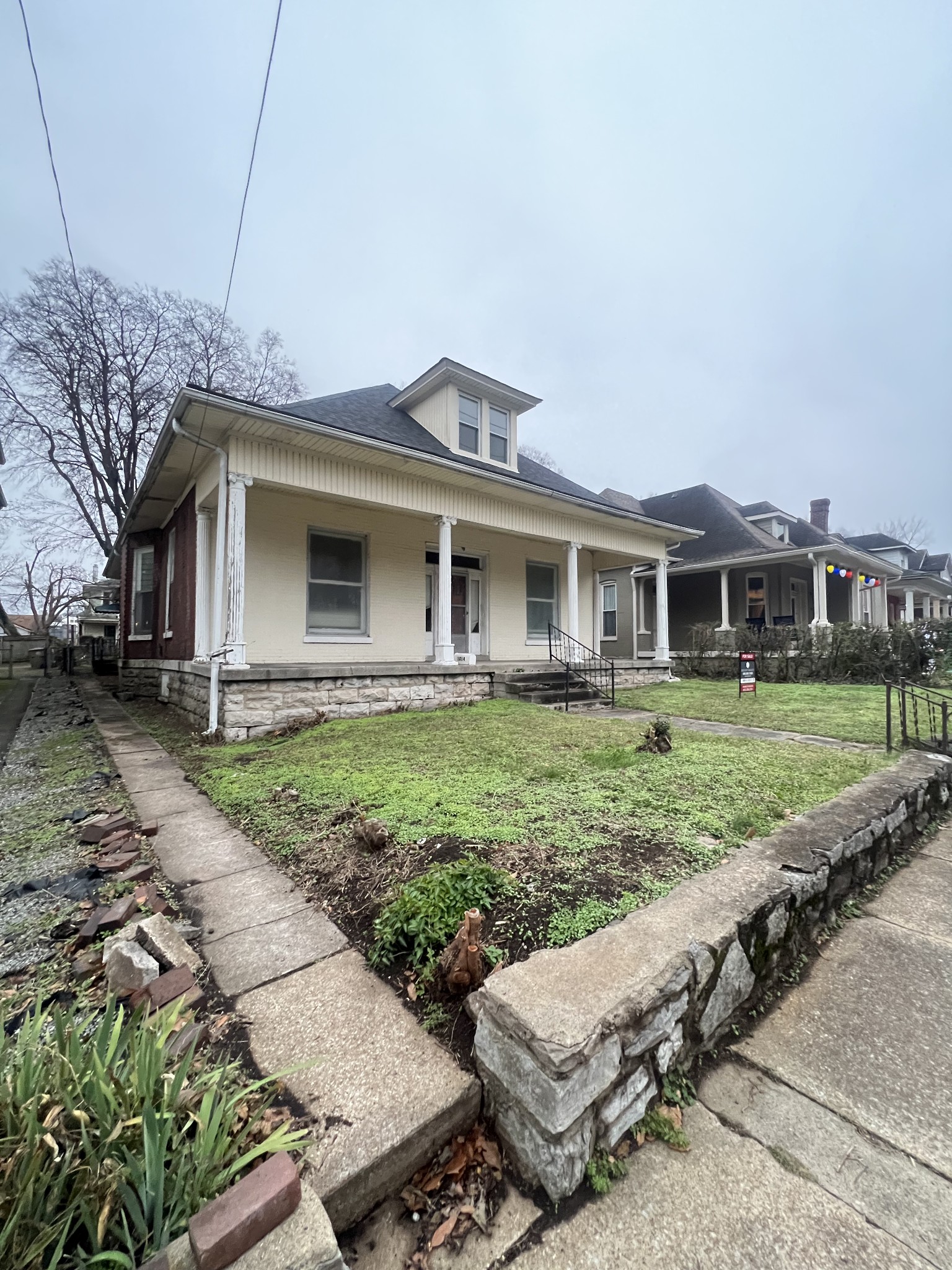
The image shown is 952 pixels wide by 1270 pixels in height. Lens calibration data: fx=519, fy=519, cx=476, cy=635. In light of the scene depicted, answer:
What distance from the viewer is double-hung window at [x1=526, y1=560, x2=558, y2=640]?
1130cm

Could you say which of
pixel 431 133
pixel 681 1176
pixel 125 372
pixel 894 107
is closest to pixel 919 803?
pixel 681 1176

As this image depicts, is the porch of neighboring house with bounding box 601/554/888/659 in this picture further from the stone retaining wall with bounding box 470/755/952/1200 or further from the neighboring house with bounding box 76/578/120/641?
the neighboring house with bounding box 76/578/120/641

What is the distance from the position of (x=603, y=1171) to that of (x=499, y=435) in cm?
1034

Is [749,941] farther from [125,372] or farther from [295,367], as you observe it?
[295,367]

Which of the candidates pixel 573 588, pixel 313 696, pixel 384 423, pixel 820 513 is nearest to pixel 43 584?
pixel 384 423

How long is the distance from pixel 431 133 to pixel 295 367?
12.6 metres

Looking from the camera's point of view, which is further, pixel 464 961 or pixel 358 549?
pixel 358 549

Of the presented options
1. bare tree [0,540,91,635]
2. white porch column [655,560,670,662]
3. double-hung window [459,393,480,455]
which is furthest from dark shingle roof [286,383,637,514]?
bare tree [0,540,91,635]

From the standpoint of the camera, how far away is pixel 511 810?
3.06 meters

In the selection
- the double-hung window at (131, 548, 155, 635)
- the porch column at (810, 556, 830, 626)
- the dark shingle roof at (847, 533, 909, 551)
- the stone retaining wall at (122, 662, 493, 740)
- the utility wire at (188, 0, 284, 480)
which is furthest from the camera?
the dark shingle roof at (847, 533, 909, 551)

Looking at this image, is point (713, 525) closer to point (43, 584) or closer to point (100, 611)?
point (100, 611)

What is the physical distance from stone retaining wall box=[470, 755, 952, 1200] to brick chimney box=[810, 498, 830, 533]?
863 inches

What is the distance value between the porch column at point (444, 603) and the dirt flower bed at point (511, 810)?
255cm

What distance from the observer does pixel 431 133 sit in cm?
892
